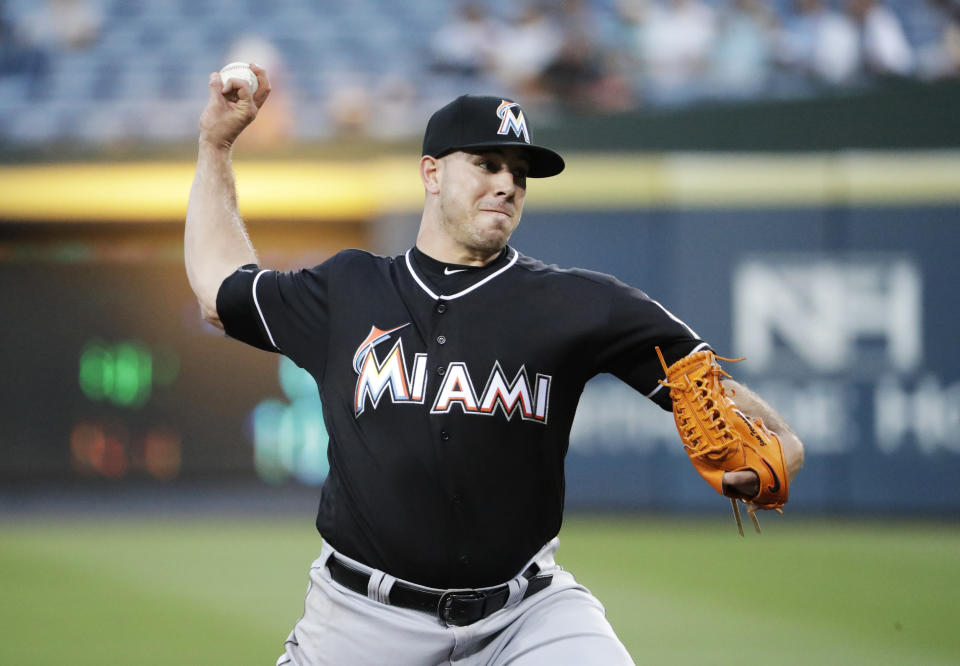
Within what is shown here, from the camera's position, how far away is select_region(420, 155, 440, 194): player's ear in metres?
3.08

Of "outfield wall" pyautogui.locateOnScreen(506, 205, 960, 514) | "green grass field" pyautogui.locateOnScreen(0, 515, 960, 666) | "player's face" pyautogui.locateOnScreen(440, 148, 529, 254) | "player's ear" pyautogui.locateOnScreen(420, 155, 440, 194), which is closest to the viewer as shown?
"player's face" pyautogui.locateOnScreen(440, 148, 529, 254)

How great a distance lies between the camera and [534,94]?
11.1 meters

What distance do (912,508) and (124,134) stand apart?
813 centimetres

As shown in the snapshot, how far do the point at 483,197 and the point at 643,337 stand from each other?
0.53m

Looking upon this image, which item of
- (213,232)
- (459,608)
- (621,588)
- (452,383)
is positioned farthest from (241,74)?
(621,588)

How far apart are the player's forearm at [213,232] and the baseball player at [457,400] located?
22 millimetres

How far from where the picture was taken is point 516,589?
276cm

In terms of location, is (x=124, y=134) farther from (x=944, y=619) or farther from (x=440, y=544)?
(x=440, y=544)

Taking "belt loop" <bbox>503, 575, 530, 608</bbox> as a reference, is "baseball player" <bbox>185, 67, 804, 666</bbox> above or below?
above

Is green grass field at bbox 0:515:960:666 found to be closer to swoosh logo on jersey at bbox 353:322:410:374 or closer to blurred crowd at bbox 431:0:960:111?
swoosh logo on jersey at bbox 353:322:410:374

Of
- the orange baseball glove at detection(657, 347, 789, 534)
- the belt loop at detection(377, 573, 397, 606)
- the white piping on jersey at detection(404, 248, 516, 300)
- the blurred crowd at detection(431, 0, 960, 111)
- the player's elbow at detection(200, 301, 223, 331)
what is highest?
the blurred crowd at detection(431, 0, 960, 111)

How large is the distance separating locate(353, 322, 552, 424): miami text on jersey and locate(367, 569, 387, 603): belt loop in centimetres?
38

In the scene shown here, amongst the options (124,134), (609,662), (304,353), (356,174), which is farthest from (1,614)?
(124,134)

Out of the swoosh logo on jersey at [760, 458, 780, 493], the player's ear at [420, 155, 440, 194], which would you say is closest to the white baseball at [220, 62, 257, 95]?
the player's ear at [420, 155, 440, 194]
